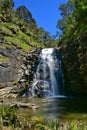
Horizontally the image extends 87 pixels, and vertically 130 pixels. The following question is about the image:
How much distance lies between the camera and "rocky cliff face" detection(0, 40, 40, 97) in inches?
1443

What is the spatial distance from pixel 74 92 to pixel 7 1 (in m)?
32.7

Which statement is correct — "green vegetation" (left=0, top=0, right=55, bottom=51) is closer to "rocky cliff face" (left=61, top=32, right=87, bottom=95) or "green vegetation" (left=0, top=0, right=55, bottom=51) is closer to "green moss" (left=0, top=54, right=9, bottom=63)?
"green moss" (left=0, top=54, right=9, bottom=63)

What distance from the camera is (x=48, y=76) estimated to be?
126ft

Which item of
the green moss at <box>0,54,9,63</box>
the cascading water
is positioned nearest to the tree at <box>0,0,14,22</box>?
the cascading water

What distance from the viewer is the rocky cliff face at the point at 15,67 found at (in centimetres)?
3666

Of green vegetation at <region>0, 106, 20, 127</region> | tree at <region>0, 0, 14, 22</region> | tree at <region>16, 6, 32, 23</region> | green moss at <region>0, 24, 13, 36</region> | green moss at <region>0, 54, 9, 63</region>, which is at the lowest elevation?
green vegetation at <region>0, 106, 20, 127</region>

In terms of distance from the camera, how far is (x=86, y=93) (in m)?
34.4

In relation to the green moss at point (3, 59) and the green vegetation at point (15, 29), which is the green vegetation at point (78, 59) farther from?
the green vegetation at point (15, 29)

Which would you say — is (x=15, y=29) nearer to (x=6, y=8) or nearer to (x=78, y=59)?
(x=6, y=8)

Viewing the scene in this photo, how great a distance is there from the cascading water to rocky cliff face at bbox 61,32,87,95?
1458mm

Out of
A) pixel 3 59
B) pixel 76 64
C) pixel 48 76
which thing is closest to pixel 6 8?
pixel 3 59

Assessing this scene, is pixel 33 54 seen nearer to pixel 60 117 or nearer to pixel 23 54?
pixel 23 54

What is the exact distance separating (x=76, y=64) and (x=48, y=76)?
18.3 feet

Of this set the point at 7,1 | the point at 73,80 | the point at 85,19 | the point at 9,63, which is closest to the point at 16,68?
the point at 9,63
